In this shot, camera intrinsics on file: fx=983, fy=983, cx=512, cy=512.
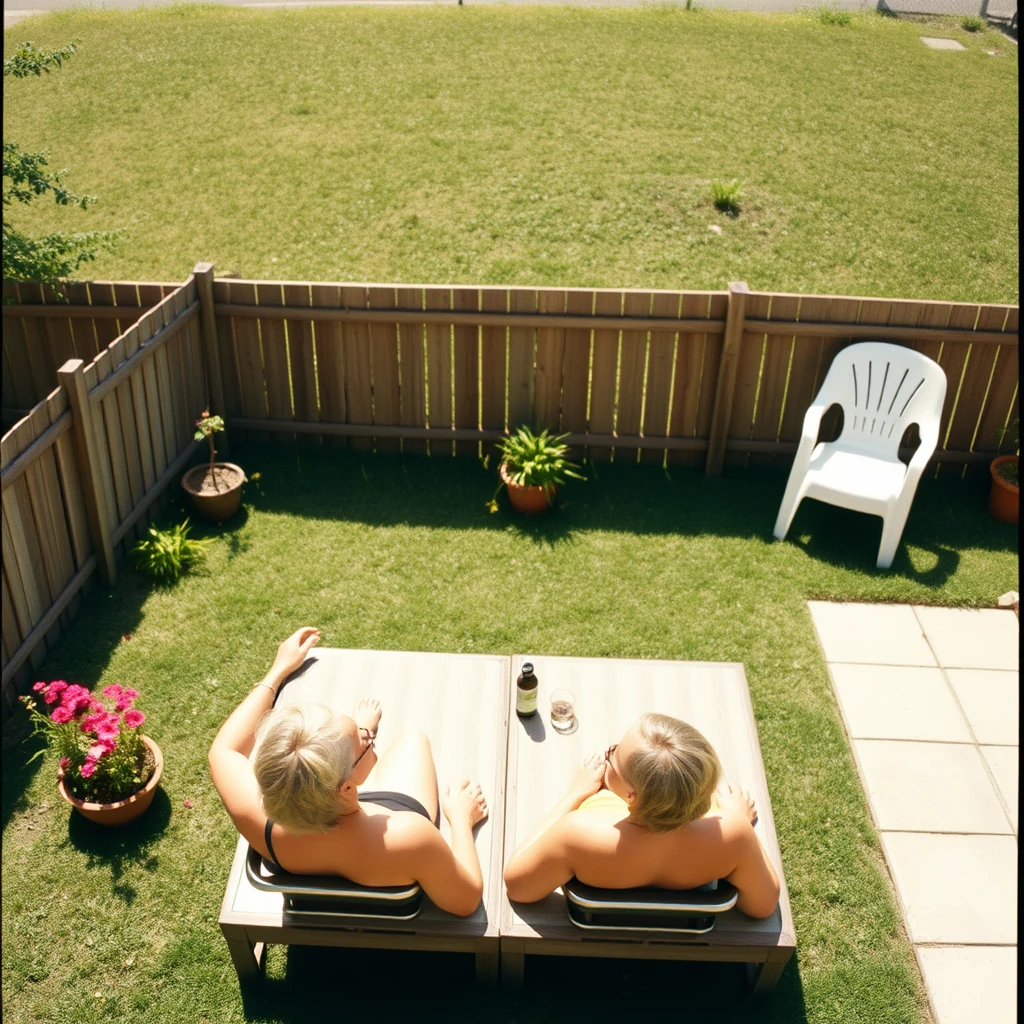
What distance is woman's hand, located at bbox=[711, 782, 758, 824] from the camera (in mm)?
3969

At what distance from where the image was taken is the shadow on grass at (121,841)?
15.5 ft

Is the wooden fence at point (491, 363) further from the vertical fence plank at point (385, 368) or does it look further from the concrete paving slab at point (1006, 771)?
the concrete paving slab at point (1006, 771)

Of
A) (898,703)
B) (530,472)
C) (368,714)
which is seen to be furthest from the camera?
(530,472)

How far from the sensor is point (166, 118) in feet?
42.7

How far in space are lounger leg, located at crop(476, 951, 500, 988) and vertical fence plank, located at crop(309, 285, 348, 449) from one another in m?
4.83

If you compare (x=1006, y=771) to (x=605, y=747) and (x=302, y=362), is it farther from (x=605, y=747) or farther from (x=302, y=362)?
(x=302, y=362)

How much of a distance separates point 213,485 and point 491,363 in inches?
89.7

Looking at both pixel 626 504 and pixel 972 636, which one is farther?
pixel 626 504

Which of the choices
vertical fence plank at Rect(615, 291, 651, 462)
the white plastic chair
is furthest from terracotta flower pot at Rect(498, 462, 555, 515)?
the white plastic chair

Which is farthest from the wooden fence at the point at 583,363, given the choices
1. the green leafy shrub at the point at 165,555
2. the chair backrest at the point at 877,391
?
the green leafy shrub at the point at 165,555

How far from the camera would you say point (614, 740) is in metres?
4.53

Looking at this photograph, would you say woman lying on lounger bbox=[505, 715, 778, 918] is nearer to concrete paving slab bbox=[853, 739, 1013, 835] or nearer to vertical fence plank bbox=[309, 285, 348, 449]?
concrete paving slab bbox=[853, 739, 1013, 835]

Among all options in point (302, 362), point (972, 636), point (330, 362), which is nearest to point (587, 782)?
point (972, 636)

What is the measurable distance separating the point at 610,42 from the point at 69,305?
10.8 m
